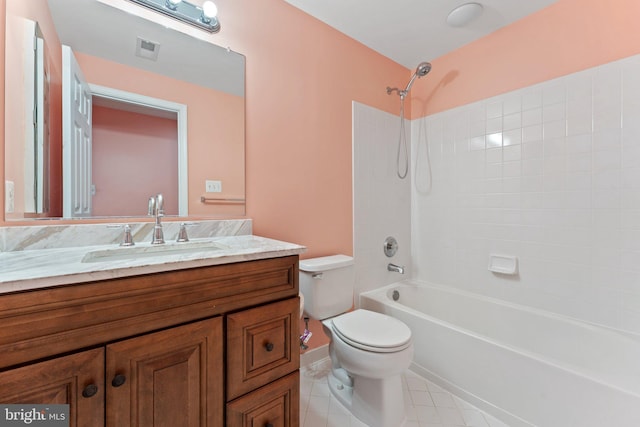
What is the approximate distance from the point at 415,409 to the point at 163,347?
4.41 ft

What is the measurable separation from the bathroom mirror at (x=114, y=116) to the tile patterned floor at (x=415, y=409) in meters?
1.12

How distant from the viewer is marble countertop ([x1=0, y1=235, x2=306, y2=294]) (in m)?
0.56

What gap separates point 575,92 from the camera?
1522mm

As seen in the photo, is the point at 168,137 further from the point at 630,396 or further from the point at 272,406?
the point at 630,396

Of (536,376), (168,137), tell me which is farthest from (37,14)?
(536,376)

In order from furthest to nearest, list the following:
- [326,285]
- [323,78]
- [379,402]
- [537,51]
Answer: [323,78], [537,51], [326,285], [379,402]

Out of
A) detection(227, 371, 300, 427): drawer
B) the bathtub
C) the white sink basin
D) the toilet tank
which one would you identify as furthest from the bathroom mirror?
the bathtub

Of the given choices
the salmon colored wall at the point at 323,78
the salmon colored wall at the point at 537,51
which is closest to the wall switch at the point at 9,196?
the salmon colored wall at the point at 323,78

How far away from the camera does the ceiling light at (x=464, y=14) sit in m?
1.59

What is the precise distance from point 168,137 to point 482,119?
2034 mm

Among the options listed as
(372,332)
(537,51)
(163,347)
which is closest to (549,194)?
(537,51)

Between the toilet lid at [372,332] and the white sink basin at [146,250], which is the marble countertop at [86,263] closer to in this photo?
the white sink basin at [146,250]

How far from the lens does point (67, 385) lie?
0.60m

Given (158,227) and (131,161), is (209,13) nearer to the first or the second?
(131,161)
